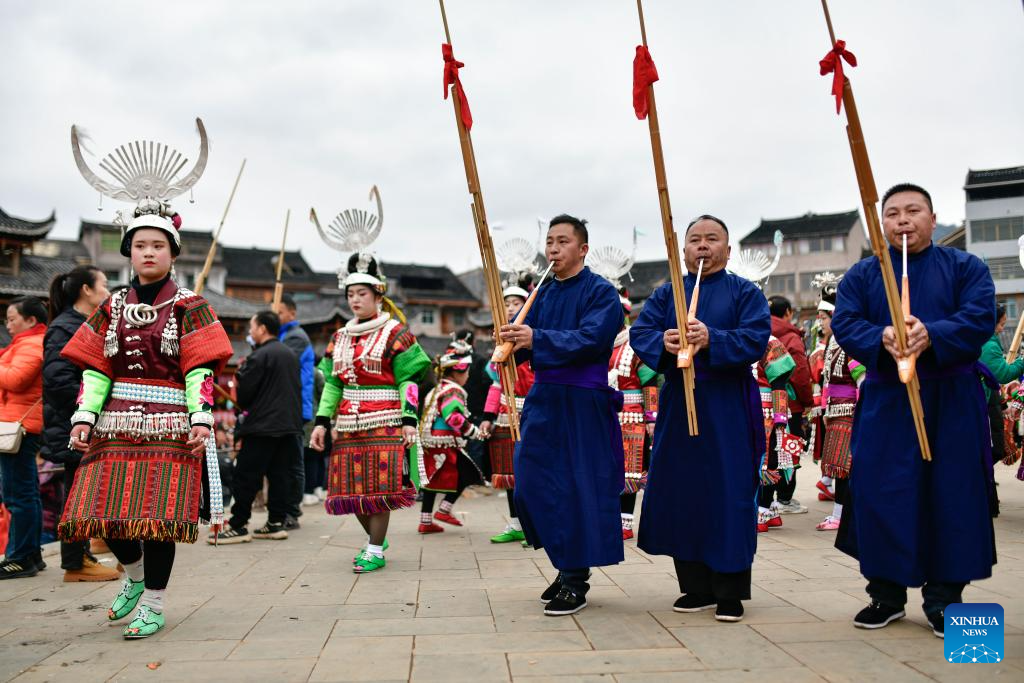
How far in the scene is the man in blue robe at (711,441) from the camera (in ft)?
12.7

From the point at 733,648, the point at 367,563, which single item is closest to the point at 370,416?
the point at 367,563

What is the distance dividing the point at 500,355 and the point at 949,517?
206 centimetres

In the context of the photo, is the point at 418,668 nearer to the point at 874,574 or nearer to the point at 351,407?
the point at 874,574

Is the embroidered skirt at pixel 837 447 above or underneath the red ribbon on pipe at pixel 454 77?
underneath

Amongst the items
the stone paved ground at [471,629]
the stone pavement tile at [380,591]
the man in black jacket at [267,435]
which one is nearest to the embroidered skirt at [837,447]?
the stone paved ground at [471,629]

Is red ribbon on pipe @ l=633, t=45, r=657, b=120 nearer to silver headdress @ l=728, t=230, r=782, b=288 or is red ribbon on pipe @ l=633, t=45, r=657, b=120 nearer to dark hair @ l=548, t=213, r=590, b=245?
dark hair @ l=548, t=213, r=590, b=245

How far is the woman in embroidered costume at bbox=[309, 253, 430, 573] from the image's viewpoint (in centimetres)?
553

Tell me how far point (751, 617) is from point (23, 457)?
454 centimetres

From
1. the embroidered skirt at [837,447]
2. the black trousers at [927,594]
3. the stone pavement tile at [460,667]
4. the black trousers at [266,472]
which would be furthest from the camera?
the black trousers at [266,472]

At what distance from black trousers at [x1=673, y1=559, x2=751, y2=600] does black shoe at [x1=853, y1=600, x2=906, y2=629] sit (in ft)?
1.54

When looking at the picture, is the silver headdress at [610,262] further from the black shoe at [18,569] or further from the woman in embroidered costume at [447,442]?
the black shoe at [18,569]

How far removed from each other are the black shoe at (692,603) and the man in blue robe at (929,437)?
0.71 metres

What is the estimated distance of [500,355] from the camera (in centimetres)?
411

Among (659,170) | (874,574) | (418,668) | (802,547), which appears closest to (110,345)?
(418,668)
